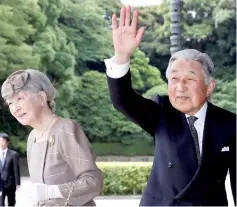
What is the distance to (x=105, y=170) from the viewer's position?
31.7ft

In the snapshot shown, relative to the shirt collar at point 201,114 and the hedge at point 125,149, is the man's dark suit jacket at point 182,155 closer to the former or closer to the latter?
the shirt collar at point 201,114

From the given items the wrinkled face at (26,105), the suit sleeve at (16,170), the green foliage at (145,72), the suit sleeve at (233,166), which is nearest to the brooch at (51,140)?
the wrinkled face at (26,105)

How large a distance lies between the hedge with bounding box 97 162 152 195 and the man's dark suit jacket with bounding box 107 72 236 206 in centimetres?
749

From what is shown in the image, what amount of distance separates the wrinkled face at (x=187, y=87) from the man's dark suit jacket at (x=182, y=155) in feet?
0.22

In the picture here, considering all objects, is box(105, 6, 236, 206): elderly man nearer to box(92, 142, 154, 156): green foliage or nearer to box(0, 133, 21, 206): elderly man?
box(0, 133, 21, 206): elderly man

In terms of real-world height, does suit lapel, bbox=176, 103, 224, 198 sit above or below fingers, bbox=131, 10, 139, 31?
below

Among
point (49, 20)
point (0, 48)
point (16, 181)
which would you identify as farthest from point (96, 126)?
point (16, 181)

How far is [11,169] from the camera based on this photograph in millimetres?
6715

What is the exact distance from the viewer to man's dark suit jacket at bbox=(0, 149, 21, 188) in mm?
6648

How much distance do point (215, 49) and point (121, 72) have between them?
14544 mm

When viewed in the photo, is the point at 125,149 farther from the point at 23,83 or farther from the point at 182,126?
the point at 23,83

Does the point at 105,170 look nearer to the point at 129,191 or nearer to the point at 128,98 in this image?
the point at 129,191

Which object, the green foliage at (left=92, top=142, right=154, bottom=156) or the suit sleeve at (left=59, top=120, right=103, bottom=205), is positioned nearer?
the suit sleeve at (left=59, top=120, right=103, bottom=205)

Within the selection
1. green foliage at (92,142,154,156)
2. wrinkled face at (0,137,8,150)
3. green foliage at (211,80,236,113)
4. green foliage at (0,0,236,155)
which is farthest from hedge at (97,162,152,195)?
green foliage at (92,142,154,156)
